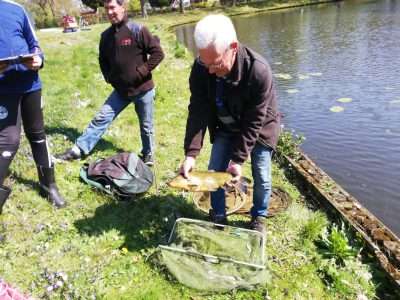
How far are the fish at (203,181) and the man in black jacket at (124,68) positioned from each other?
2.64 meters

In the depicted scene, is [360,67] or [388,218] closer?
[388,218]

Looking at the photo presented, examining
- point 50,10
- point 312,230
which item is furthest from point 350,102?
point 50,10

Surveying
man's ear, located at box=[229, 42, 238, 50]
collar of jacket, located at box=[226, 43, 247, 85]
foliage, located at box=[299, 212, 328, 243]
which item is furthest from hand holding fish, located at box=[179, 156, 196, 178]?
foliage, located at box=[299, 212, 328, 243]

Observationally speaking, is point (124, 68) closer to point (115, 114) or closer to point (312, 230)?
point (115, 114)

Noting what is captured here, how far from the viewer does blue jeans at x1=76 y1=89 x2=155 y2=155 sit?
6770mm

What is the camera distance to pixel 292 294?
4.48m

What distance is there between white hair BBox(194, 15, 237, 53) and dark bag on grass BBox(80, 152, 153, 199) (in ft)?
9.74

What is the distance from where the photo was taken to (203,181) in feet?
14.3

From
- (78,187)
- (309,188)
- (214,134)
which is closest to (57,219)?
(78,187)

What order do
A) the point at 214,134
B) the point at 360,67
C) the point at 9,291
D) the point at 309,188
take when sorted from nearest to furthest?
the point at 9,291 → the point at 214,134 → the point at 309,188 → the point at 360,67

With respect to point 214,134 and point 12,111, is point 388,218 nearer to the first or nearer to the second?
point 214,134

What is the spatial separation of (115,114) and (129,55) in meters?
1.07

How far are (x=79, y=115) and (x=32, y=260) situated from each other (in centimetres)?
492

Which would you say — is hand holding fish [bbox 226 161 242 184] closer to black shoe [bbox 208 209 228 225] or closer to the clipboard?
black shoe [bbox 208 209 228 225]
